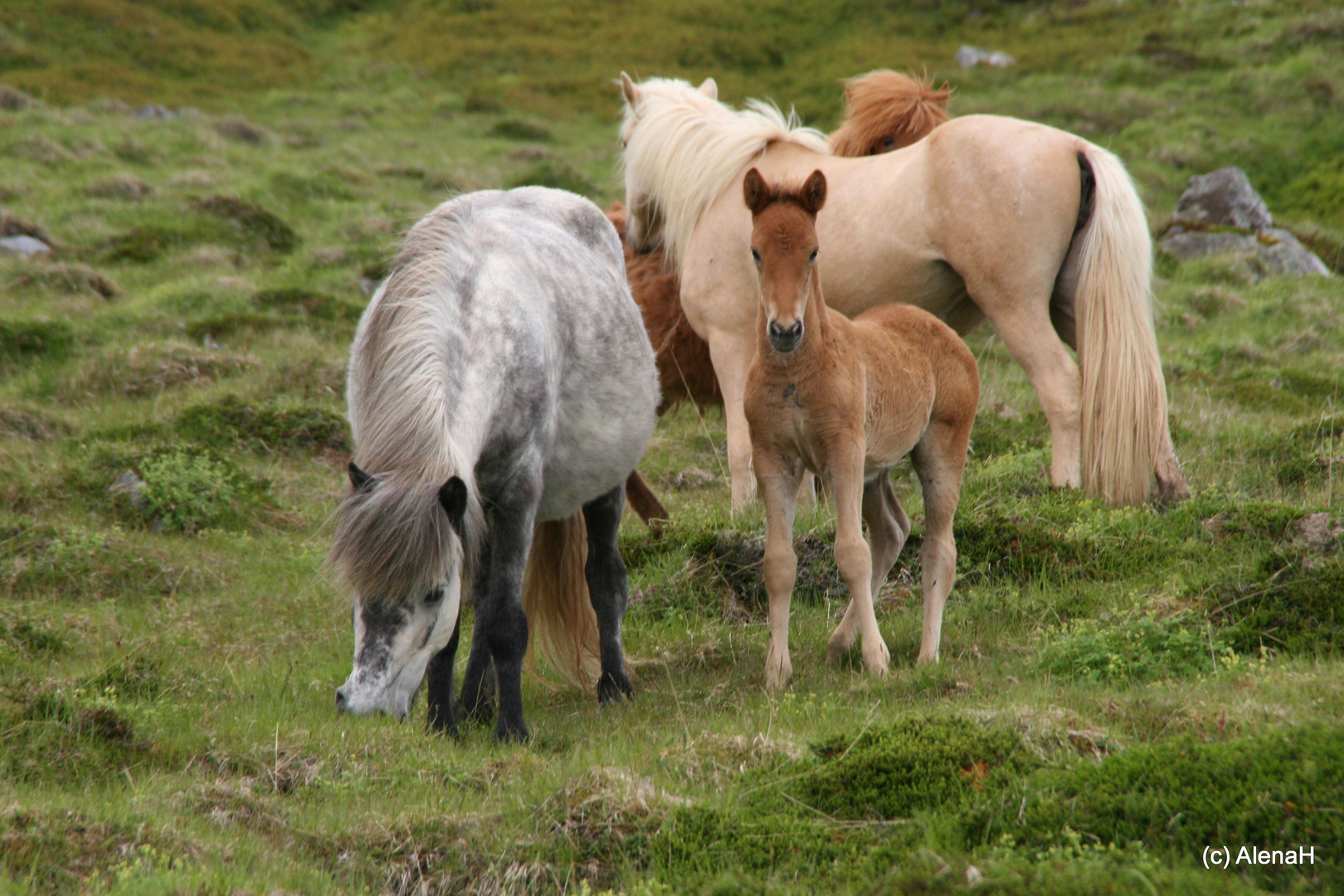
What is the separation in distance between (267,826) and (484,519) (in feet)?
4.99

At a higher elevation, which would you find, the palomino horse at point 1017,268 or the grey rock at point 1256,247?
the palomino horse at point 1017,268

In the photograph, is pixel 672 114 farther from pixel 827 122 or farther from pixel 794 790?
pixel 827 122

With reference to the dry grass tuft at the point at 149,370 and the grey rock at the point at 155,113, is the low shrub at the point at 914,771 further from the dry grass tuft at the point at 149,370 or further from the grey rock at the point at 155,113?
the grey rock at the point at 155,113

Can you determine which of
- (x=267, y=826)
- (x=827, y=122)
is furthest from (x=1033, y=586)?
(x=827, y=122)

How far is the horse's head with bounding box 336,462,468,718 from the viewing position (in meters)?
4.08

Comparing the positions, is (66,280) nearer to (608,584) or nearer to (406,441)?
(608,584)

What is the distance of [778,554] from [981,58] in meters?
26.4

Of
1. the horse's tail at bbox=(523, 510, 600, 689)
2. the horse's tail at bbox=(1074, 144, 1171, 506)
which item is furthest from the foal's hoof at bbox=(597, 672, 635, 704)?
the horse's tail at bbox=(1074, 144, 1171, 506)

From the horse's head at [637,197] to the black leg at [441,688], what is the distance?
4879 millimetres

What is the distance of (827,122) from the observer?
24.1 meters

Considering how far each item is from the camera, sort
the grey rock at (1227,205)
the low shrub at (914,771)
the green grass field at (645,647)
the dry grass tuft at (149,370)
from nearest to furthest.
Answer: the green grass field at (645,647) → the low shrub at (914,771) → the dry grass tuft at (149,370) → the grey rock at (1227,205)

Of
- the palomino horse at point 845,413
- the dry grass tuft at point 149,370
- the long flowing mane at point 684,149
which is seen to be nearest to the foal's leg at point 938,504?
the palomino horse at point 845,413

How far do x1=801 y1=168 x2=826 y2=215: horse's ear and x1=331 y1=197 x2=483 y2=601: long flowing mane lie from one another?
60.4 inches

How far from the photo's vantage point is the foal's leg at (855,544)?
16.0 feet
